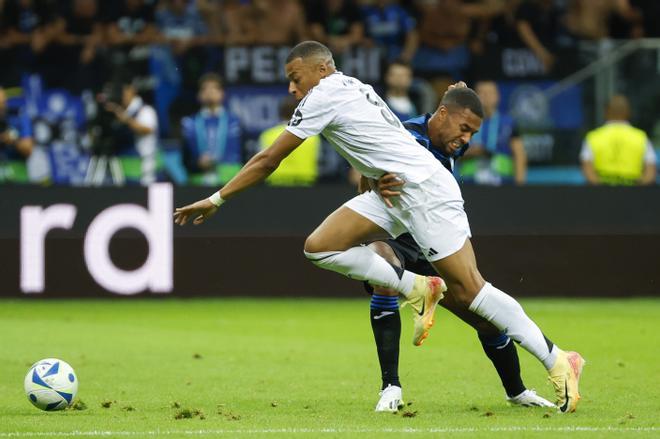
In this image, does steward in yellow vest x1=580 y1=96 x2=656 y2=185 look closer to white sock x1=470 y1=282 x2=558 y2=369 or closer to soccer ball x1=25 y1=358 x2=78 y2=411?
white sock x1=470 y1=282 x2=558 y2=369

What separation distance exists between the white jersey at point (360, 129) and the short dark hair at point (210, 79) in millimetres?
7562

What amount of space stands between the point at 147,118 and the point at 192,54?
1278 mm

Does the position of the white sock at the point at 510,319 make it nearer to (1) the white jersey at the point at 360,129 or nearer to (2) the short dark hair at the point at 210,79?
(1) the white jersey at the point at 360,129

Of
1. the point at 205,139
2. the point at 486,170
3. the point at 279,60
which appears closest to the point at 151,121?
the point at 205,139

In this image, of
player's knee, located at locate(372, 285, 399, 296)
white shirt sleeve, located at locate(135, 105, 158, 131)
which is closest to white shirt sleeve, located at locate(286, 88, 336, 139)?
player's knee, located at locate(372, 285, 399, 296)

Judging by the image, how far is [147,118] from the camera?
15203mm

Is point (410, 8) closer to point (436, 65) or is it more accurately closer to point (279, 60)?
point (436, 65)

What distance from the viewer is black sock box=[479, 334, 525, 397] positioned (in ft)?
24.0

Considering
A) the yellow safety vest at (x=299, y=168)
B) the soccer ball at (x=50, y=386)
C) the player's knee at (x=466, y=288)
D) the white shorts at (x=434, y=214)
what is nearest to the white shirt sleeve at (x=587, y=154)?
the yellow safety vest at (x=299, y=168)

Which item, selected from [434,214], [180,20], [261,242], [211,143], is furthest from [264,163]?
[180,20]

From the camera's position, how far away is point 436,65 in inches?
644

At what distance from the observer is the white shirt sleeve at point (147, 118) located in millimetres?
15125

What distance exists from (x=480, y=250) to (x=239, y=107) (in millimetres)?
3628

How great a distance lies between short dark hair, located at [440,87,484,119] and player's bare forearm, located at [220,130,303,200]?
930 millimetres
